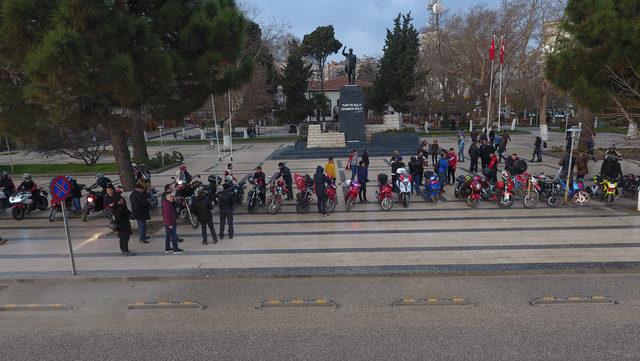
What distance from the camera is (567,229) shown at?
10.6m

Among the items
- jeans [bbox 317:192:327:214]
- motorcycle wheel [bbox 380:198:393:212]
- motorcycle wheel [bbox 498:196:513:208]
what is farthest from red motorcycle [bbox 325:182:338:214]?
motorcycle wheel [bbox 498:196:513:208]

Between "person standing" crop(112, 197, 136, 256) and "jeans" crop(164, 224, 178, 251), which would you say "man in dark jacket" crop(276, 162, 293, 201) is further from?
"person standing" crop(112, 197, 136, 256)

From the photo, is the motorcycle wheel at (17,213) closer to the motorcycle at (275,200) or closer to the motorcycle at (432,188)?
the motorcycle at (275,200)

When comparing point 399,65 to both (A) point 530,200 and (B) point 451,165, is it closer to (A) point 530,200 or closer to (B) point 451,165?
(B) point 451,165

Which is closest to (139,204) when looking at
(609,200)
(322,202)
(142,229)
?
(142,229)

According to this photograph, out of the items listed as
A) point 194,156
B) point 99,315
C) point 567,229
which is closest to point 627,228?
point 567,229

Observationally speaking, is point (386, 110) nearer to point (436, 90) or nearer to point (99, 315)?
point (436, 90)

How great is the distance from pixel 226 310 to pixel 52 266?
490cm

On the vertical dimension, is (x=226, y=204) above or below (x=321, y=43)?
below

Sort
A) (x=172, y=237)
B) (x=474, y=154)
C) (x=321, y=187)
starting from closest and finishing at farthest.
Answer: (x=172, y=237) → (x=321, y=187) → (x=474, y=154)

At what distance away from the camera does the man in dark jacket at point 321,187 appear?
40.2 ft

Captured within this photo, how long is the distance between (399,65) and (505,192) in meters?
29.8

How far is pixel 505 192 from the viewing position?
12891mm

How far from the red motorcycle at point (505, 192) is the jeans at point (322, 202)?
536 cm
